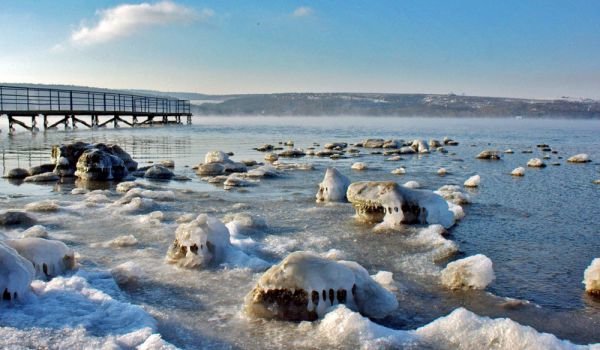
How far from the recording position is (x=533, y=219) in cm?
1013

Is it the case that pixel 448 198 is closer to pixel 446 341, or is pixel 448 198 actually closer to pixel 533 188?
pixel 533 188

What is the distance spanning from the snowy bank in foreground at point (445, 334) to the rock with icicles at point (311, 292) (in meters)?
0.23

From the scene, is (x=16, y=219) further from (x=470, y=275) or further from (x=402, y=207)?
(x=470, y=275)

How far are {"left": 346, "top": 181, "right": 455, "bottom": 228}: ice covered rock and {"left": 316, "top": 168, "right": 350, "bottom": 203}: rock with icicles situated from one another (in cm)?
201

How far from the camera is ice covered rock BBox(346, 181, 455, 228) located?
930 centimetres

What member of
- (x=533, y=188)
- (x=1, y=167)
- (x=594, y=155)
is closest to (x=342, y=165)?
(x=533, y=188)

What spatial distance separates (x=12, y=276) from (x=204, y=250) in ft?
7.71

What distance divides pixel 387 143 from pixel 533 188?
14599 millimetres

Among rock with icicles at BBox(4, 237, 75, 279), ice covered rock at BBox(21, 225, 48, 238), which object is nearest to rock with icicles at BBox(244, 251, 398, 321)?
rock with icicles at BBox(4, 237, 75, 279)

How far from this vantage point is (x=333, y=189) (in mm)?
11617

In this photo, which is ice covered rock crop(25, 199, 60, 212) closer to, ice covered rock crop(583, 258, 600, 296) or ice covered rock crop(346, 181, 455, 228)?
ice covered rock crop(346, 181, 455, 228)

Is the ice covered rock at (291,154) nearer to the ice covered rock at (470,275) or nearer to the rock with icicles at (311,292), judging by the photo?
the ice covered rock at (470,275)

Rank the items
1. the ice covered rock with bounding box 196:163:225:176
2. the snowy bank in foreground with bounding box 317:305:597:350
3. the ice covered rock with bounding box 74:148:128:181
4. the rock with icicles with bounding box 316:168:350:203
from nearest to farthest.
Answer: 1. the snowy bank in foreground with bounding box 317:305:597:350
2. the rock with icicles with bounding box 316:168:350:203
3. the ice covered rock with bounding box 74:148:128:181
4. the ice covered rock with bounding box 196:163:225:176

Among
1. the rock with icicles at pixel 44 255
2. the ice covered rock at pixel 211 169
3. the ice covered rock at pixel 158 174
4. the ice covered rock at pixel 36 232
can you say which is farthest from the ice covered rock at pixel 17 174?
the rock with icicles at pixel 44 255
